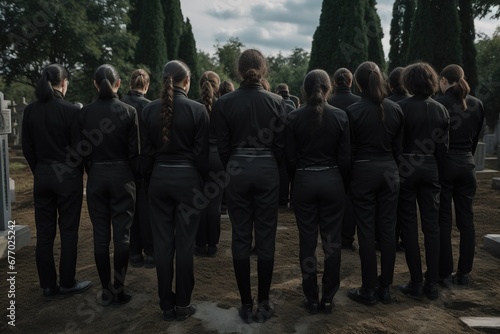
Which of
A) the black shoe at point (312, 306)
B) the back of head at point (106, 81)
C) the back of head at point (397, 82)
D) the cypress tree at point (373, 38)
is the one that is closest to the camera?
the black shoe at point (312, 306)

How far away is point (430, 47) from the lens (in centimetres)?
1744

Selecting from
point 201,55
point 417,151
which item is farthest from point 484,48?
point 417,151

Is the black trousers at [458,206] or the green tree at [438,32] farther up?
the green tree at [438,32]

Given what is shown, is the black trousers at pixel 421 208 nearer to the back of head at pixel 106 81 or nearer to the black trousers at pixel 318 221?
the black trousers at pixel 318 221

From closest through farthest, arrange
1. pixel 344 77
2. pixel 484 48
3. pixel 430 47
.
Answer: pixel 344 77 < pixel 430 47 < pixel 484 48

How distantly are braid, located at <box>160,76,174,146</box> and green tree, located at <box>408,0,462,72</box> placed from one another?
54.7ft

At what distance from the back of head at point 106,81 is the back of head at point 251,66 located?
3.82ft

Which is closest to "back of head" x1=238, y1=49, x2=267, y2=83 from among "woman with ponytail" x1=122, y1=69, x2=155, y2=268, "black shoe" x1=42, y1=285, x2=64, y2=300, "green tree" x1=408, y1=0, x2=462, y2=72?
"woman with ponytail" x1=122, y1=69, x2=155, y2=268

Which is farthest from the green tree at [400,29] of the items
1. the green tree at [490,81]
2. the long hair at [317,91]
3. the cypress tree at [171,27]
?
the long hair at [317,91]

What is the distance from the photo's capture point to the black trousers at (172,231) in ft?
11.1

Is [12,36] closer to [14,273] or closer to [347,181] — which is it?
[14,273]

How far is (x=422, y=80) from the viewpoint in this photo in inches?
150

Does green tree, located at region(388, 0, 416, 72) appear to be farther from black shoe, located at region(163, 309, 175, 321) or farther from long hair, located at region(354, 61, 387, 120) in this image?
black shoe, located at region(163, 309, 175, 321)

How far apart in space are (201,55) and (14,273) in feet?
137
